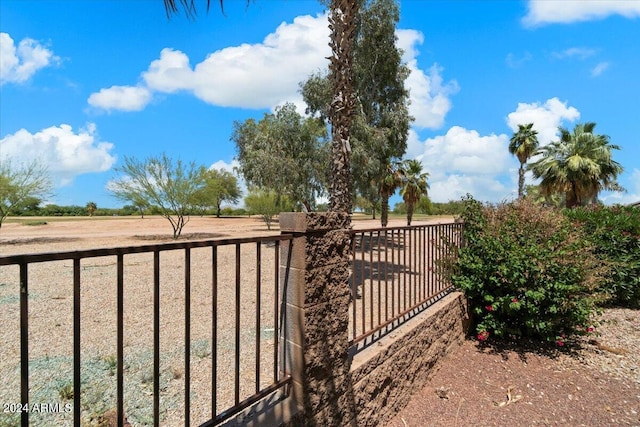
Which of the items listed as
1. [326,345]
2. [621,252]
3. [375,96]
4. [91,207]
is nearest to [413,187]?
[375,96]

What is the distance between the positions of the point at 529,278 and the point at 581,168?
66.5 ft

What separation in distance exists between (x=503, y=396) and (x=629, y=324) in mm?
3666

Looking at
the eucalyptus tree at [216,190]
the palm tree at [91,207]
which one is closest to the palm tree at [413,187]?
the eucalyptus tree at [216,190]

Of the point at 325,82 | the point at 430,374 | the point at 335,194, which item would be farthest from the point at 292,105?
the point at 430,374

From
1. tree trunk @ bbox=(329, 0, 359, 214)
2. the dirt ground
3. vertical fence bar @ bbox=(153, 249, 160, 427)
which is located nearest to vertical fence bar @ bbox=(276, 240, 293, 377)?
vertical fence bar @ bbox=(153, 249, 160, 427)

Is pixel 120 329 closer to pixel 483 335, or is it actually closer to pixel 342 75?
pixel 483 335

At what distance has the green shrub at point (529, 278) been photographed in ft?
13.7

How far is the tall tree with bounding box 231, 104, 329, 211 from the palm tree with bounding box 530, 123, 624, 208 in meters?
15.9

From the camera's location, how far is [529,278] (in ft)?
13.9

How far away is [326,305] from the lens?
2.40 m

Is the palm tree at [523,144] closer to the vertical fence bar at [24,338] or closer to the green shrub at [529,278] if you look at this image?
the green shrub at [529,278]

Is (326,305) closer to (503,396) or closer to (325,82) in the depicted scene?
(503,396)

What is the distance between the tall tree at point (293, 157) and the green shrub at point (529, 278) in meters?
9.29

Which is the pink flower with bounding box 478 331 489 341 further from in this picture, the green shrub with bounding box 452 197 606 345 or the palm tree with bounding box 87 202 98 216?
the palm tree with bounding box 87 202 98 216
